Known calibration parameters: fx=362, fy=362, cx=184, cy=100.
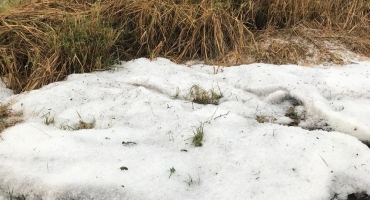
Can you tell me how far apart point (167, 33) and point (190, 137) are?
1342 mm

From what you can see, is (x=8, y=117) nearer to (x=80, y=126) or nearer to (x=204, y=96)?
(x=80, y=126)

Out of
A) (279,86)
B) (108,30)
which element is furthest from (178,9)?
(279,86)

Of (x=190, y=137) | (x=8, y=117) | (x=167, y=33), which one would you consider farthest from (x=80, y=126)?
(x=167, y=33)

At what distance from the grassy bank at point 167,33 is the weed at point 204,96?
58 cm

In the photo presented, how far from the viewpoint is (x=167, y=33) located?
3.12 m

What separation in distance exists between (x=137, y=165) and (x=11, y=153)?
67cm

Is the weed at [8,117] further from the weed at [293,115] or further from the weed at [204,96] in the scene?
the weed at [293,115]

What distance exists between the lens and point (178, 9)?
306 cm

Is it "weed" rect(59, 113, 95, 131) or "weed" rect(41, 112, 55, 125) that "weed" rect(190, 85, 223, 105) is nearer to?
"weed" rect(59, 113, 95, 131)

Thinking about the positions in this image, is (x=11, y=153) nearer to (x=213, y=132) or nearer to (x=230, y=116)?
(x=213, y=132)

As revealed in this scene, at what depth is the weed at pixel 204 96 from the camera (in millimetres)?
2477

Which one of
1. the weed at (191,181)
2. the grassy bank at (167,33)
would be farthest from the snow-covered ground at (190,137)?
the grassy bank at (167,33)

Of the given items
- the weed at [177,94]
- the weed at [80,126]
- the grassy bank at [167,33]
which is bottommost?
the weed at [80,126]

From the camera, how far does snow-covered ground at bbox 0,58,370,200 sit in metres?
1.71
